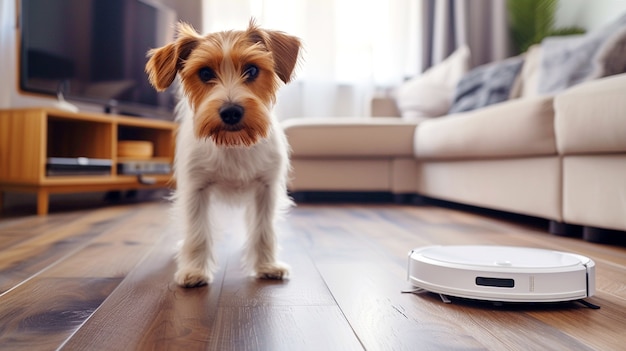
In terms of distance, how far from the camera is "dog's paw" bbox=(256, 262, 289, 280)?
1479 millimetres

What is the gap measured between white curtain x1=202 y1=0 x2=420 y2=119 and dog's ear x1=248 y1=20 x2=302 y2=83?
11.9 feet

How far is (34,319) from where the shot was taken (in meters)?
1.07

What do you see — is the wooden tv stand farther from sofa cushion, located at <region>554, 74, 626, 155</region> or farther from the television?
sofa cushion, located at <region>554, 74, 626, 155</region>

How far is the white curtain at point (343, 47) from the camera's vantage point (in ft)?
16.8

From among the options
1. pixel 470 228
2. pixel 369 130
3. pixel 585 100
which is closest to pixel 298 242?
pixel 470 228

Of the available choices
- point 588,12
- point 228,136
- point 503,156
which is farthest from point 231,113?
point 588,12

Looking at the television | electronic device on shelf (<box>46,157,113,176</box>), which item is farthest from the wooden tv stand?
the television

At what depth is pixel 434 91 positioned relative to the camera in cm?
425

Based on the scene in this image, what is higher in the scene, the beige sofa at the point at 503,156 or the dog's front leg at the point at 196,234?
the beige sofa at the point at 503,156

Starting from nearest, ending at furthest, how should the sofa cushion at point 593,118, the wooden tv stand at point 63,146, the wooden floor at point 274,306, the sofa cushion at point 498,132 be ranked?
the wooden floor at point 274,306 < the sofa cushion at point 593,118 < the sofa cushion at point 498,132 < the wooden tv stand at point 63,146

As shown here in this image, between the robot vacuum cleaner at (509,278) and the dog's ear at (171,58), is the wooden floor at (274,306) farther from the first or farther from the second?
the dog's ear at (171,58)

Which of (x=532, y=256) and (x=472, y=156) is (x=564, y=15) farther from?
(x=532, y=256)

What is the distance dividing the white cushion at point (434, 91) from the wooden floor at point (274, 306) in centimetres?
217

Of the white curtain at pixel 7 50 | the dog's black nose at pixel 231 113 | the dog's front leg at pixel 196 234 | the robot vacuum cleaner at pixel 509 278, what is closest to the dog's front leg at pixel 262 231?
the dog's front leg at pixel 196 234
